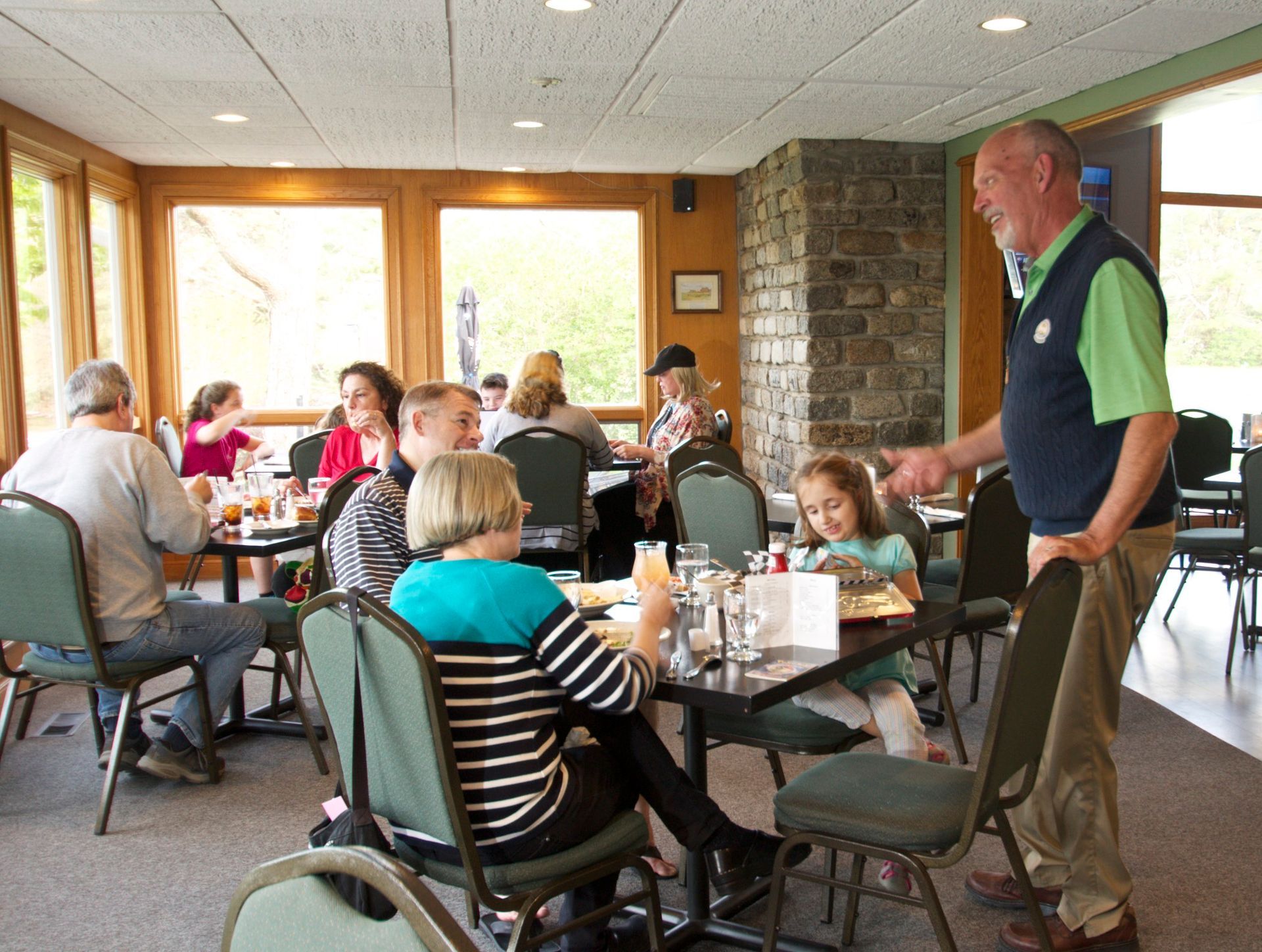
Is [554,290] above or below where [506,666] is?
above

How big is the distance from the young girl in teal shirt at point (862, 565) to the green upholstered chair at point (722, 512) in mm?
633

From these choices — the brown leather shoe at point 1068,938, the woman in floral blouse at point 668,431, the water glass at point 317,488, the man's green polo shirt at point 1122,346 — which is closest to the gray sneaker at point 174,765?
the water glass at point 317,488

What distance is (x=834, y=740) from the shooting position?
2.49 metres

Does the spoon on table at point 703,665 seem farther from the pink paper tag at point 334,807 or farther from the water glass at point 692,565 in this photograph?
the pink paper tag at point 334,807

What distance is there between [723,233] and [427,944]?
278 inches

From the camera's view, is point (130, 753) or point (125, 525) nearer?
point (125, 525)

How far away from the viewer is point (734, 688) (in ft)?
6.55

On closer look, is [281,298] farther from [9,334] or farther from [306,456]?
[9,334]

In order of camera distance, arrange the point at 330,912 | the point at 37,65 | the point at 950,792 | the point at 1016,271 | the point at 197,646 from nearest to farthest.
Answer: the point at 330,912
the point at 950,792
the point at 197,646
the point at 37,65
the point at 1016,271

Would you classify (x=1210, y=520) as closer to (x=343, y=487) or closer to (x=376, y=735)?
(x=343, y=487)

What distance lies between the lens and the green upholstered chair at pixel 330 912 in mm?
790

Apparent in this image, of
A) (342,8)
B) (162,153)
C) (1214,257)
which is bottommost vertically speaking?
(1214,257)

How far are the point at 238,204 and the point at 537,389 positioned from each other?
10.2 feet

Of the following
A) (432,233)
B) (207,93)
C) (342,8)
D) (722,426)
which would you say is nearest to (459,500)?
(342,8)
